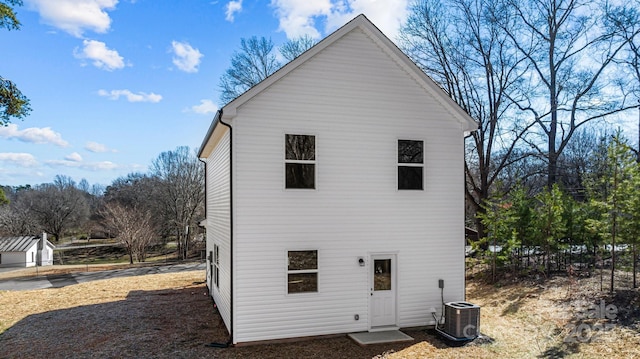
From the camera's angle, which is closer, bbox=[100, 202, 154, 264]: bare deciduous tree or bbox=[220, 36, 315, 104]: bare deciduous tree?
bbox=[220, 36, 315, 104]: bare deciduous tree

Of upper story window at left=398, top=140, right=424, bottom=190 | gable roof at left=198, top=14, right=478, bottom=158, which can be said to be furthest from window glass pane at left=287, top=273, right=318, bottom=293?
gable roof at left=198, top=14, right=478, bottom=158

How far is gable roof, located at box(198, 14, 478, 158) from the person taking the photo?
28.1 ft

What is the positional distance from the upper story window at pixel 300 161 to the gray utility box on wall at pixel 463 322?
448 cm

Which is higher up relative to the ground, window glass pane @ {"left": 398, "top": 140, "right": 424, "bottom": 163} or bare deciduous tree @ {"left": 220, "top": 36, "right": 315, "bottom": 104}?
bare deciduous tree @ {"left": 220, "top": 36, "right": 315, "bottom": 104}

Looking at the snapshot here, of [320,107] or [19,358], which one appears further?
[320,107]

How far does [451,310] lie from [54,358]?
878cm

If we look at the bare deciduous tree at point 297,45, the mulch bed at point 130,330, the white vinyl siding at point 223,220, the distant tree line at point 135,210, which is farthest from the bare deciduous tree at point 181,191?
the white vinyl siding at point 223,220

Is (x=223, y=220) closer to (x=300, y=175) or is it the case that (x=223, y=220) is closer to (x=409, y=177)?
(x=300, y=175)

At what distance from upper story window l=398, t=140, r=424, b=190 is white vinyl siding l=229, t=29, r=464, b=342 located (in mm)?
182

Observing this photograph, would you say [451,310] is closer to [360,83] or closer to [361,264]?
[361,264]

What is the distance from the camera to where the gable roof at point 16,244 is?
36.8 metres

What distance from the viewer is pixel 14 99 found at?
1189 centimetres

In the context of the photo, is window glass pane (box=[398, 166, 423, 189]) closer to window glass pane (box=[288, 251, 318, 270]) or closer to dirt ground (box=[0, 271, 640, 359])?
window glass pane (box=[288, 251, 318, 270])

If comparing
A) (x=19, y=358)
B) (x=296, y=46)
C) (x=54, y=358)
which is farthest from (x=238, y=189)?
(x=296, y=46)
